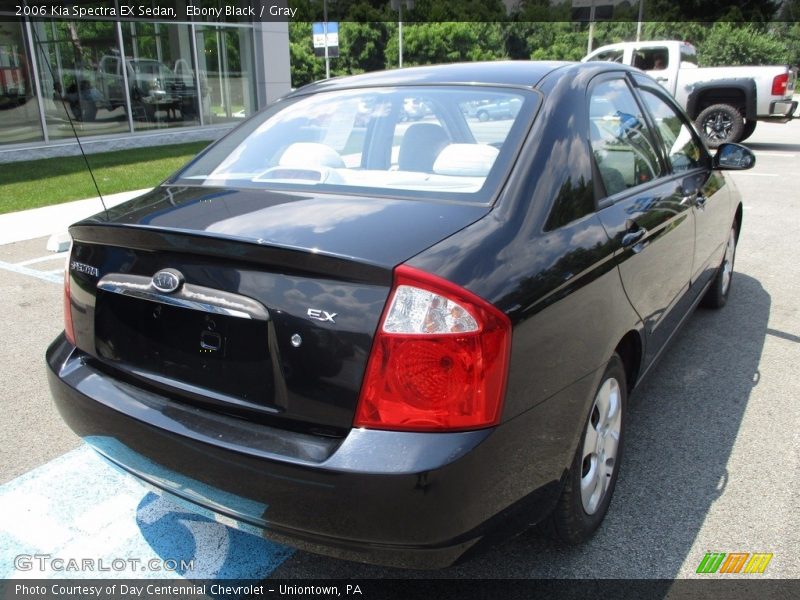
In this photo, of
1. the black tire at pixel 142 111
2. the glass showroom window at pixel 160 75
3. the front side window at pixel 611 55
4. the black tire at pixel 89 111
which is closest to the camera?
the black tire at pixel 89 111

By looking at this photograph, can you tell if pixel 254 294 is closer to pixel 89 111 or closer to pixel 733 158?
pixel 733 158

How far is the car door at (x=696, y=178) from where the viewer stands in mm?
3439

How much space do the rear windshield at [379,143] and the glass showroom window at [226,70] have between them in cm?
1478

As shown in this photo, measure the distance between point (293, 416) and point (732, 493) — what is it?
77.1 inches

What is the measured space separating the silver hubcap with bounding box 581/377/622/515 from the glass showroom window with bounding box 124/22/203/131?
48.8 ft

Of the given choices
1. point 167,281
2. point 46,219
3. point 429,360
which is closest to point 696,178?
point 429,360

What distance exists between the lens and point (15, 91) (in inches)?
508

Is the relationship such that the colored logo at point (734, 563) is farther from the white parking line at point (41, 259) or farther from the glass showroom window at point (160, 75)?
the glass showroom window at point (160, 75)

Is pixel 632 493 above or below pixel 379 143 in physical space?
below

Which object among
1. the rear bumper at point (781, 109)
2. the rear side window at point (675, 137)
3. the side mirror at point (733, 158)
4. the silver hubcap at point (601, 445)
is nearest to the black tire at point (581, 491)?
the silver hubcap at point (601, 445)

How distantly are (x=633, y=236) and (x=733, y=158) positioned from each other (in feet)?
5.88

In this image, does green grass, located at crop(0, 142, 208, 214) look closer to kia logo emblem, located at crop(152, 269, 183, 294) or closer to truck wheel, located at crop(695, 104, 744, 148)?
kia logo emblem, located at crop(152, 269, 183, 294)

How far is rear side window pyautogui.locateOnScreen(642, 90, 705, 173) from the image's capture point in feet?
11.3

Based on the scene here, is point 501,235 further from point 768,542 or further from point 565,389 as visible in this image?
point 768,542
